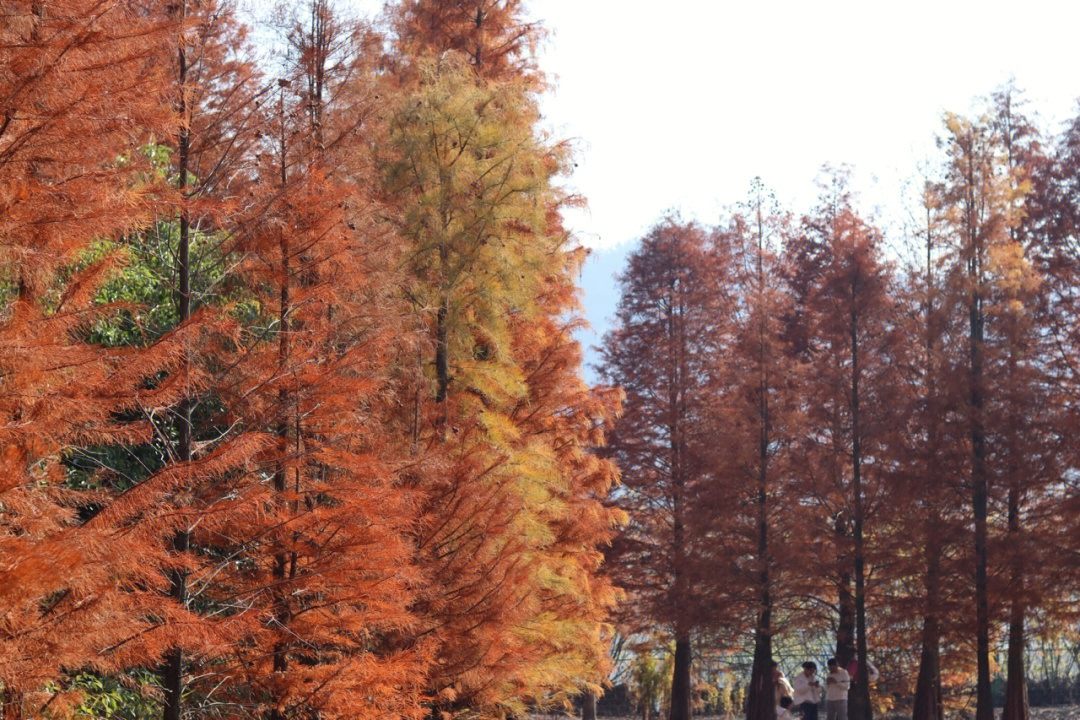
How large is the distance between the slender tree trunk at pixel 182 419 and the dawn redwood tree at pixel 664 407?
1653cm

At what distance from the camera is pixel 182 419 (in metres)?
8.94

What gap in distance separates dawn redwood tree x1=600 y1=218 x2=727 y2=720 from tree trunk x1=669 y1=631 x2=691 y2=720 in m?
0.02

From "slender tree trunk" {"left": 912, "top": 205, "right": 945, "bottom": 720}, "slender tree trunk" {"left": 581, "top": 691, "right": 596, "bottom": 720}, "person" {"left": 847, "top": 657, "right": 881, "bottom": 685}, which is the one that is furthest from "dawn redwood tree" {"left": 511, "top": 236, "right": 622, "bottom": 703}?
"slender tree trunk" {"left": 581, "top": 691, "right": 596, "bottom": 720}

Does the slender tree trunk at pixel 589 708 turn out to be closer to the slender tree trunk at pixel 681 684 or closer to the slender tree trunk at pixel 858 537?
the slender tree trunk at pixel 681 684

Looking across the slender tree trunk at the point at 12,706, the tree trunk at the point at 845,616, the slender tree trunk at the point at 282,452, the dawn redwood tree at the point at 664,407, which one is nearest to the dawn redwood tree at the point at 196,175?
the slender tree trunk at the point at 282,452

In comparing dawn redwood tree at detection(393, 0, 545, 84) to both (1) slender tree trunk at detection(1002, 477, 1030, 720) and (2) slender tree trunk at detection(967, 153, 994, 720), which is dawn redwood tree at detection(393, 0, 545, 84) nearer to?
Result: (2) slender tree trunk at detection(967, 153, 994, 720)

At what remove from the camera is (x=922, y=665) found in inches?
854

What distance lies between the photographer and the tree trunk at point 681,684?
2559 centimetres

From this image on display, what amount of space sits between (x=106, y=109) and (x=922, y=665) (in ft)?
64.3

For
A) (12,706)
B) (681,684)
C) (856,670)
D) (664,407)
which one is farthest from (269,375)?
(681,684)

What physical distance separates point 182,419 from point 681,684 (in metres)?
19.8

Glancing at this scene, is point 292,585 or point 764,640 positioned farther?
point 764,640

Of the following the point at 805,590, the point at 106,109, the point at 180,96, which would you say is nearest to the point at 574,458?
the point at 805,590

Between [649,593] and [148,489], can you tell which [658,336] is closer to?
[649,593]
